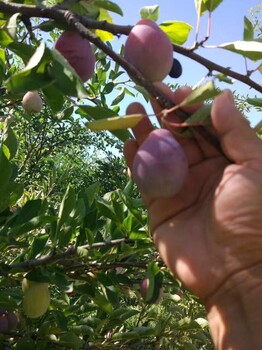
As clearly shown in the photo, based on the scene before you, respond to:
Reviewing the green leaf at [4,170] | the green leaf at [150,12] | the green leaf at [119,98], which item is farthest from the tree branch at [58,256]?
the green leaf at [119,98]

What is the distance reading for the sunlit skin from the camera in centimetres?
98

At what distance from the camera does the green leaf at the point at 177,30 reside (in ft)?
3.57

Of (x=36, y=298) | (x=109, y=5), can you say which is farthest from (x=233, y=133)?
(x=36, y=298)

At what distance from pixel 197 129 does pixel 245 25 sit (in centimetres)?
33

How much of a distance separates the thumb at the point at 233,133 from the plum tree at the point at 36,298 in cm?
74

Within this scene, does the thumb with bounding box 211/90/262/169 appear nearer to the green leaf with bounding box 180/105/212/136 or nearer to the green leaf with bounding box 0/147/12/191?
the green leaf with bounding box 180/105/212/136

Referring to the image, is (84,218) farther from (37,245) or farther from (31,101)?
(31,101)

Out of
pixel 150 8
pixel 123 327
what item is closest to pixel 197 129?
pixel 150 8

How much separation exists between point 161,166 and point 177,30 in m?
0.38

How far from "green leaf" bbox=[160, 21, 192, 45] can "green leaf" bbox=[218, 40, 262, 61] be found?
0.48ft

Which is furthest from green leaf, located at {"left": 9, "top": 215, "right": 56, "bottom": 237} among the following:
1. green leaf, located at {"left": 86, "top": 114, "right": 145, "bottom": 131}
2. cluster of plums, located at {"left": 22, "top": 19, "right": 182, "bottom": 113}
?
green leaf, located at {"left": 86, "top": 114, "right": 145, "bottom": 131}

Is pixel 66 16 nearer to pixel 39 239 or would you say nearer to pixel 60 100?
pixel 60 100

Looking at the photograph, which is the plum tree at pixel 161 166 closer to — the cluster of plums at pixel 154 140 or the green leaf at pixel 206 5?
the cluster of plums at pixel 154 140

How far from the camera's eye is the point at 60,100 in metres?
1.05
